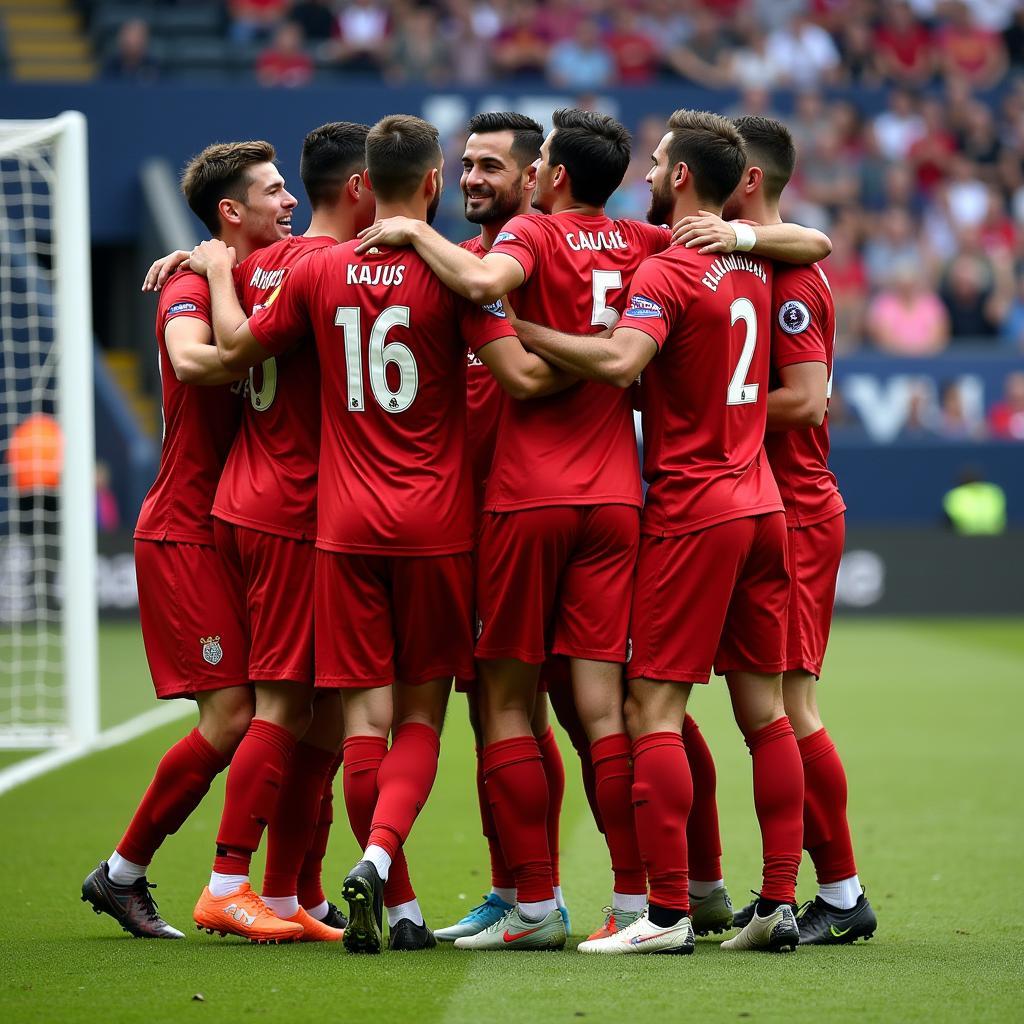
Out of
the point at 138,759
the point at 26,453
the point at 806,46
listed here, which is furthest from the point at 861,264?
the point at 138,759

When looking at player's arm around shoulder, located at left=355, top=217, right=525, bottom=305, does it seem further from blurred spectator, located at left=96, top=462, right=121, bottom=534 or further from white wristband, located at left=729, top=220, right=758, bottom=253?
blurred spectator, located at left=96, top=462, right=121, bottom=534

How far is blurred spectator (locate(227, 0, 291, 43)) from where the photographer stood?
2069 centimetres

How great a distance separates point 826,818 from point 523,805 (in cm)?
98

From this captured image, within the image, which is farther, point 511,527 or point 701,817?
point 701,817

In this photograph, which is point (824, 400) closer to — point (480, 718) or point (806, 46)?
point (480, 718)

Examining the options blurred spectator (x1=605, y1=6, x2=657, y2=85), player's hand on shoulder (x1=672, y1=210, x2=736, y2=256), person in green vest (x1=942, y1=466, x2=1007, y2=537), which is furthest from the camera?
blurred spectator (x1=605, y1=6, x2=657, y2=85)

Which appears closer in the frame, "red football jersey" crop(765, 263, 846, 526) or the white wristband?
the white wristband

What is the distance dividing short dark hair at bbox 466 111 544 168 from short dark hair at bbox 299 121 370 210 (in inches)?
14.3

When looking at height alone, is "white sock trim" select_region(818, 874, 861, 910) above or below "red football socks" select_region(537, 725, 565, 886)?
below

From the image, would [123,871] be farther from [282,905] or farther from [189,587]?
[189,587]

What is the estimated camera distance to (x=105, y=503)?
58.7ft

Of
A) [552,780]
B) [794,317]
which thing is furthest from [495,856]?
[794,317]

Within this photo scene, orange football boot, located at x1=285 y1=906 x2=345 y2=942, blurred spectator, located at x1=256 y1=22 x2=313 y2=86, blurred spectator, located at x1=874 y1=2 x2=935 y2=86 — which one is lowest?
orange football boot, located at x1=285 y1=906 x2=345 y2=942

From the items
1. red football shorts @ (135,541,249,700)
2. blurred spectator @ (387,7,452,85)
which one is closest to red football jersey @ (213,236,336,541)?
red football shorts @ (135,541,249,700)
